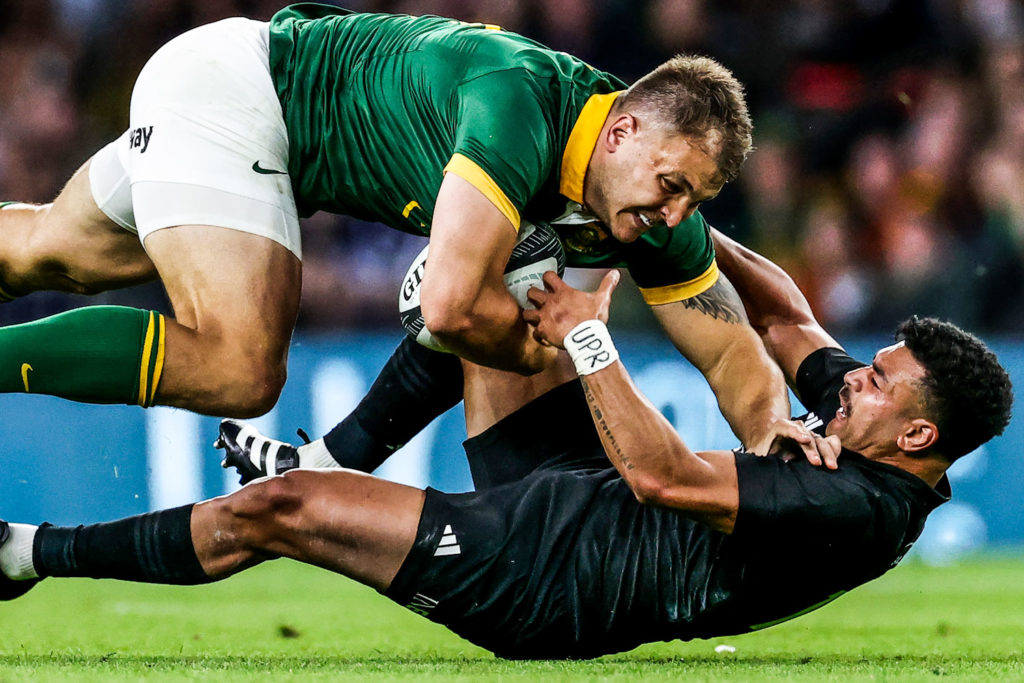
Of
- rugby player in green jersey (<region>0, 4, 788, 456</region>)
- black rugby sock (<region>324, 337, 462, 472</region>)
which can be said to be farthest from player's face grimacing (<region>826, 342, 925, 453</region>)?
black rugby sock (<region>324, 337, 462, 472</region>)

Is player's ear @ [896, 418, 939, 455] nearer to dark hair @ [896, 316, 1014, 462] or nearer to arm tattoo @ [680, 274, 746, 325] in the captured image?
dark hair @ [896, 316, 1014, 462]

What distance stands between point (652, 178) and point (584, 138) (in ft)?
0.81

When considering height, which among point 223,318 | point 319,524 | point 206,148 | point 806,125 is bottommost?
point 806,125

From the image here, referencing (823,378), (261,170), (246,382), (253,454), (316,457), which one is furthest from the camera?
(316,457)

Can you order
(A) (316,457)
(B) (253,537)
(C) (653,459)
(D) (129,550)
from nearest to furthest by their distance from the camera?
(C) (653,459) → (B) (253,537) → (D) (129,550) → (A) (316,457)

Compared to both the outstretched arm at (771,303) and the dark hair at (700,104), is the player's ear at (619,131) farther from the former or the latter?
the outstretched arm at (771,303)

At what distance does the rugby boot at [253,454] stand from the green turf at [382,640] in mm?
593

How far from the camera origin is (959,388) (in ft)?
12.5

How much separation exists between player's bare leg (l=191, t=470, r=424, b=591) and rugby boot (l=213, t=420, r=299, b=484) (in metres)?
1.02

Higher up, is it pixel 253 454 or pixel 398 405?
pixel 398 405

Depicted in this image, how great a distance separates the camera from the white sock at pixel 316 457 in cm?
489

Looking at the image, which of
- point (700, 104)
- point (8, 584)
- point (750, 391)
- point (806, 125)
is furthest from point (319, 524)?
point (806, 125)

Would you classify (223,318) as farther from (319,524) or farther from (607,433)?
(607,433)

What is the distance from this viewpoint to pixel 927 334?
3865 millimetres
